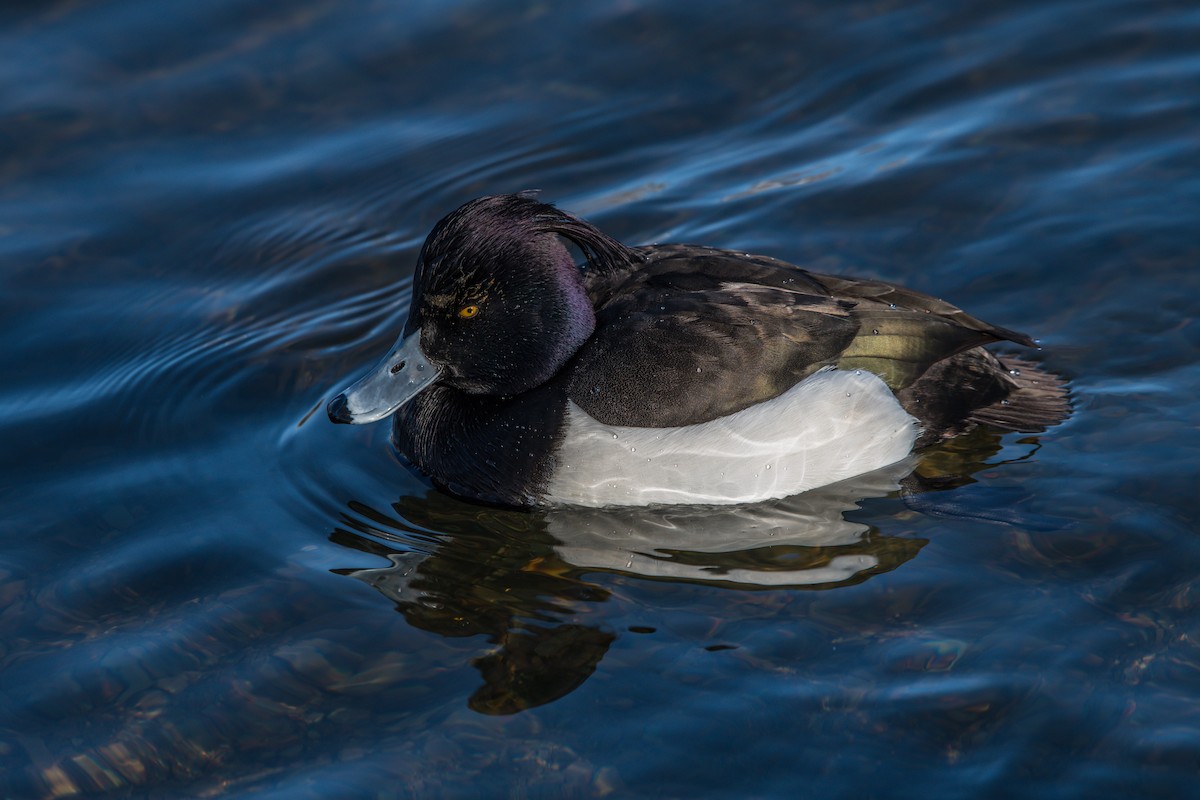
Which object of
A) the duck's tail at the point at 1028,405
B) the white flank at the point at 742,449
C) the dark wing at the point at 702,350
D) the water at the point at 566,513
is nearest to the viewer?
the water at the point at 566,513

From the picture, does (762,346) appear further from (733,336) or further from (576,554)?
(576,554)

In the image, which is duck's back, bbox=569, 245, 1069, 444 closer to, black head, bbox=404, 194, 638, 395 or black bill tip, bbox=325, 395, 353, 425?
black head, bbox=404, 194, 638, 395

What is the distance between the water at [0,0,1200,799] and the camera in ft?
16.4

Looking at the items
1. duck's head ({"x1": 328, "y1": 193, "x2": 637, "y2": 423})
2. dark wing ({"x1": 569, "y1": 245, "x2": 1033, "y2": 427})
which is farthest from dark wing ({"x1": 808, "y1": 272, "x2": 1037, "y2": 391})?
duck's head ({"x1": 328, "y1": 193, "x2": 637, "y2": 423})

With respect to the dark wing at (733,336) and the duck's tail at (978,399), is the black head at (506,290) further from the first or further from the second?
the duck's tail at (978,399)

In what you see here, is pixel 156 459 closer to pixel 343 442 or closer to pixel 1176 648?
pixel 343 442

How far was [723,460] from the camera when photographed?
6.02m

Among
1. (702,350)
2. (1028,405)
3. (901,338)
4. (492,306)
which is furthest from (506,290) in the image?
(1028,405)

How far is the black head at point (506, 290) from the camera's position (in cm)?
611

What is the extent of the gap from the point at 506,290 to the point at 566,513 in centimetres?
98

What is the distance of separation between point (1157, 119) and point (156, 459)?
586 centimetres

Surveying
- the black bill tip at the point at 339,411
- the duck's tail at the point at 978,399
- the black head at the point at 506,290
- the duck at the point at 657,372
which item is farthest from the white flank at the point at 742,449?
the black bill tip at the point at 339,411

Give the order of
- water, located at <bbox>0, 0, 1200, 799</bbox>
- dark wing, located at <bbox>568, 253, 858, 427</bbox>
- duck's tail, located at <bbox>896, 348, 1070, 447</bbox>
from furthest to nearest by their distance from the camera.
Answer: duck's tail, located at <bbox>896, 348, 1070, 447</bbox> → dark wing, located at <bbox>568, 253, 858, 427</bbox> → water, located at <bbox>0, 0, 1200, 799</bbox>

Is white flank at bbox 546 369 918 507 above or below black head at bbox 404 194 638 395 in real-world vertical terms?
below
